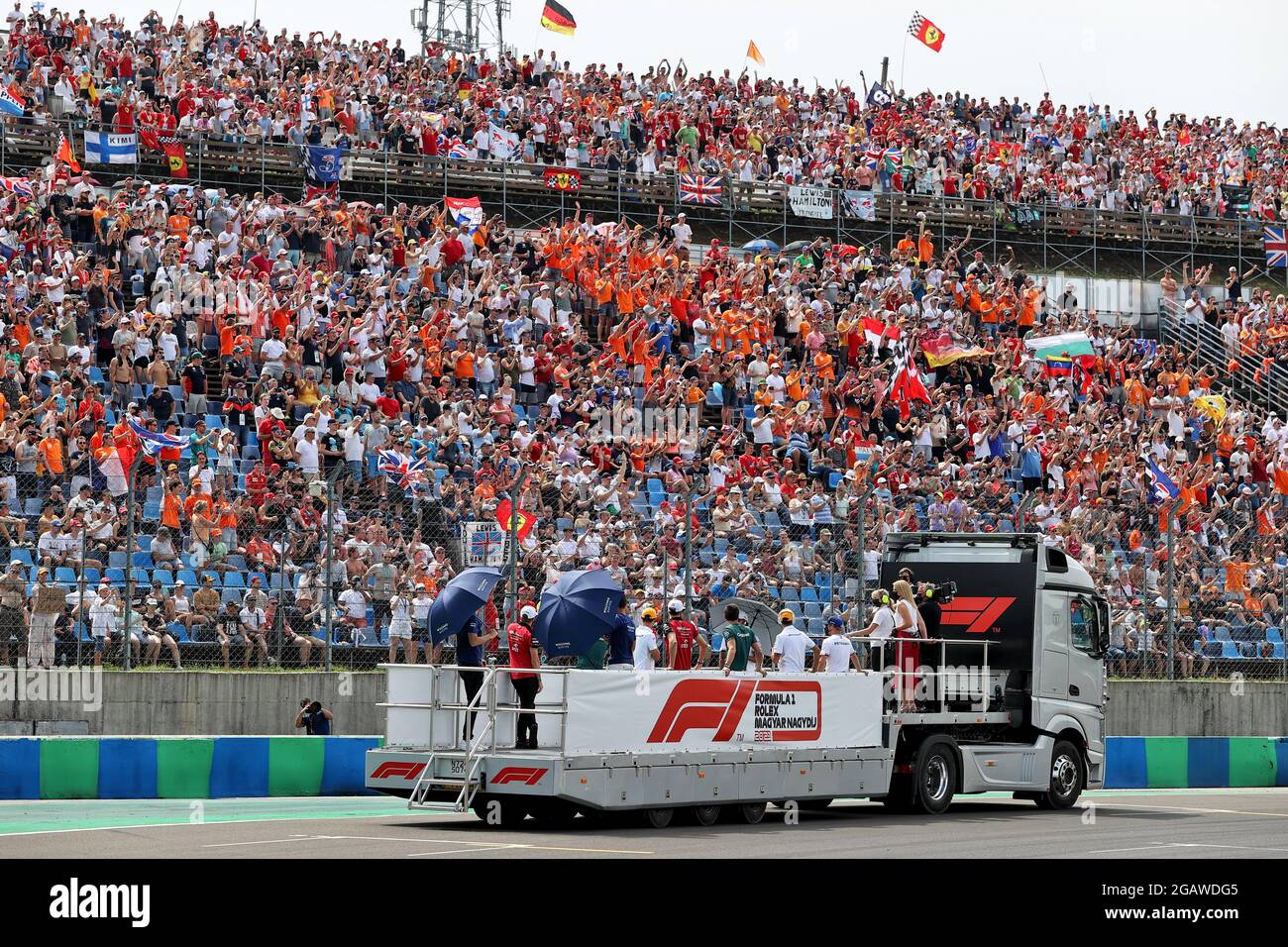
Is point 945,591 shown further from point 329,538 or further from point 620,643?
point 329,538

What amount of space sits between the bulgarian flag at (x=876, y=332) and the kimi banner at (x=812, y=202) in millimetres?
6161

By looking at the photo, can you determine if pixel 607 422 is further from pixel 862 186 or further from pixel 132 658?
pixel 862 186

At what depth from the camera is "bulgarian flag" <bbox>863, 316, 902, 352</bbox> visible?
3369 centimetres

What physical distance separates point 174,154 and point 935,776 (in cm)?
1930

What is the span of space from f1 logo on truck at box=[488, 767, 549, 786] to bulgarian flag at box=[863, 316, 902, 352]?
19.0 m

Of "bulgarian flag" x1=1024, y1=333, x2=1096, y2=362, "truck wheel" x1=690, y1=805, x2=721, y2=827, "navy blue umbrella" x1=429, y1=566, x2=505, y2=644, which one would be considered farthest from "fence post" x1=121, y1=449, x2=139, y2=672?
"bulgarian flag" x1=1024, y1=333, x2=1096, y2=362

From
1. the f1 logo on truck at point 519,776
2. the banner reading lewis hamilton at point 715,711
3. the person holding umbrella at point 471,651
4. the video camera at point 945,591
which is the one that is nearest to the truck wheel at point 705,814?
the banner reading lewis hamilton at point 715,711

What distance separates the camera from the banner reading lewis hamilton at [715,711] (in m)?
16.0

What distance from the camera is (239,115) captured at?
111ft

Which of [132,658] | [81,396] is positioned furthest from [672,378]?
[132,658]

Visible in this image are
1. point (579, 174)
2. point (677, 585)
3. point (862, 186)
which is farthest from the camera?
point (862, 186)

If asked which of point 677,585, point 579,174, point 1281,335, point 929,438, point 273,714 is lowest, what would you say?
point 273,714

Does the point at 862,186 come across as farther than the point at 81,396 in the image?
Yes

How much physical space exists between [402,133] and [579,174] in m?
3.70
